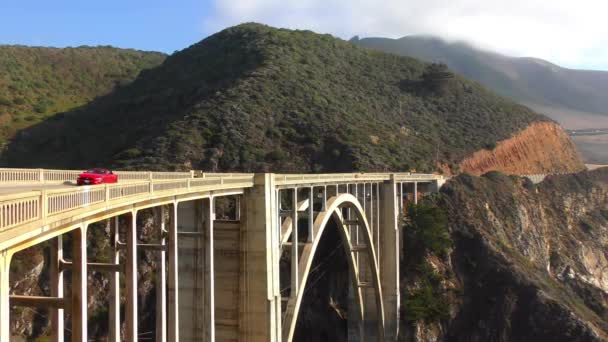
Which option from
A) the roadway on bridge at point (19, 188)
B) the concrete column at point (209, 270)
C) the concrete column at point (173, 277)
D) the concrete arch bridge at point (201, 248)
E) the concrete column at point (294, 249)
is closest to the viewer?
the concrete arch bridge at point (201, 248)

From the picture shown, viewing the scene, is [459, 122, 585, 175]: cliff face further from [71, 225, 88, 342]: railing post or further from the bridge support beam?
[71, 225, 88, 342]: railing post

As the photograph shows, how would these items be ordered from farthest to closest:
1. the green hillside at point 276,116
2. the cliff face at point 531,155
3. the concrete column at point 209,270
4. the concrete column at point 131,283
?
the cliff face at point 531,155 → the green hillside at point 276,116 → the concrete column at point 209,270 → the concrete column at point 131,283

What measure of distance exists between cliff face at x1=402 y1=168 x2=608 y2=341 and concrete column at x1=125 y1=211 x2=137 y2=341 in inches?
1335

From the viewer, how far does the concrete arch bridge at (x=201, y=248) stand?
10242 mm

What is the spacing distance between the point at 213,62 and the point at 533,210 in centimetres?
4499

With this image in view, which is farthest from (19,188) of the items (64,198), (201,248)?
(201,248)

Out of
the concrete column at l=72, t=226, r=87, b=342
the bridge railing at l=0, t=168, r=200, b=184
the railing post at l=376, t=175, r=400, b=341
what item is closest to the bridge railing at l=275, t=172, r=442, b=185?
the railing post at l=376, t=175, r=400, b=341

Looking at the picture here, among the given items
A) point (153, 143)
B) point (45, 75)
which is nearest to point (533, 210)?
point (153, 143)

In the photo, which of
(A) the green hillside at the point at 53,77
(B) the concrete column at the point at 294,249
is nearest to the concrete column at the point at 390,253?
(B) the concrete column at the point at 294,249

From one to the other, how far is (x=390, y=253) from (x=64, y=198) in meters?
33.9

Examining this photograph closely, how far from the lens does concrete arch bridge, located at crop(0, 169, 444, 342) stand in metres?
10.2

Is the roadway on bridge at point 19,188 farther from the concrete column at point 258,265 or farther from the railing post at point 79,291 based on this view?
the concrete column at point 258,265

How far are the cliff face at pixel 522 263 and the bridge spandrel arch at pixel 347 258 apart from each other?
15.2ft

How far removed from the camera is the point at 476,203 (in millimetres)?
55969
